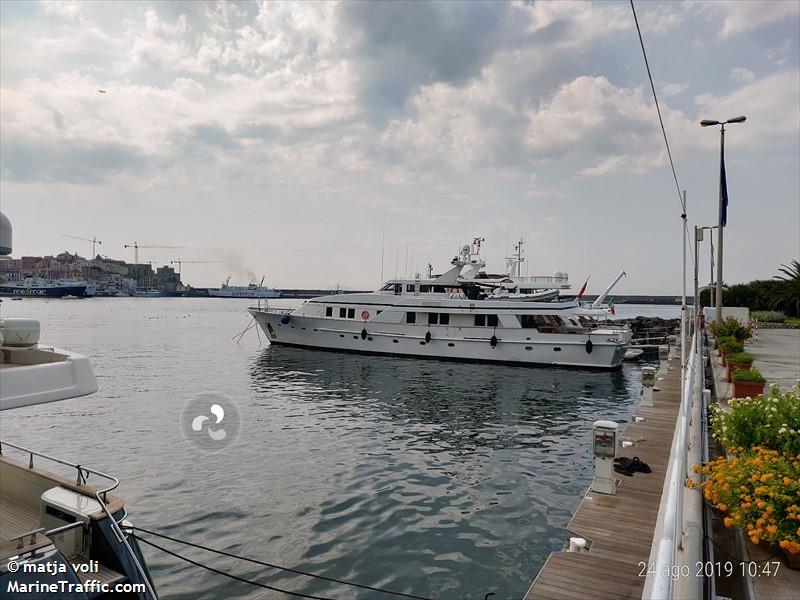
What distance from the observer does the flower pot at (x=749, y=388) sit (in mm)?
10852

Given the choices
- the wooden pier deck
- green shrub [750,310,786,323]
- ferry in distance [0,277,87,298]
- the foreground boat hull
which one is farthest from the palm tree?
ferry in distance [0,277,87,298]

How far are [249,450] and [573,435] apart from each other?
30.3ft

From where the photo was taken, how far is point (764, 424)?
623 cm

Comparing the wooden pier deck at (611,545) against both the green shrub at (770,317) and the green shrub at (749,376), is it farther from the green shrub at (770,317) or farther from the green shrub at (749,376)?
the green shrub at (770,317)

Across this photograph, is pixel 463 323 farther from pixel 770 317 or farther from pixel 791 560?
pixel 791 560

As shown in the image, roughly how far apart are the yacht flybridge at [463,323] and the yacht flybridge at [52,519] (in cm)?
2578

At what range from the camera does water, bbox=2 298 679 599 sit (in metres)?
7.48

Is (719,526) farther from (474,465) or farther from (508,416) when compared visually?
(508,416)

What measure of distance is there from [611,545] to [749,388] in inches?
293

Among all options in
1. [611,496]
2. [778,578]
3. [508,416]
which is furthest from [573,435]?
[778,578]

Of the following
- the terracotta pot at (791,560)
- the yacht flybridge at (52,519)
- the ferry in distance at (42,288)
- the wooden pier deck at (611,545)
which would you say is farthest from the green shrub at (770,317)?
A: the ferry in distance at (42,288)

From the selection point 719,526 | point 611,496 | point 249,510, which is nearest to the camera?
point 719,526

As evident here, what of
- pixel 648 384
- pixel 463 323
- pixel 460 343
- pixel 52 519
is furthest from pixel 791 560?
pixel 463 323

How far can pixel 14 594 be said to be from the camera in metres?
4.12
